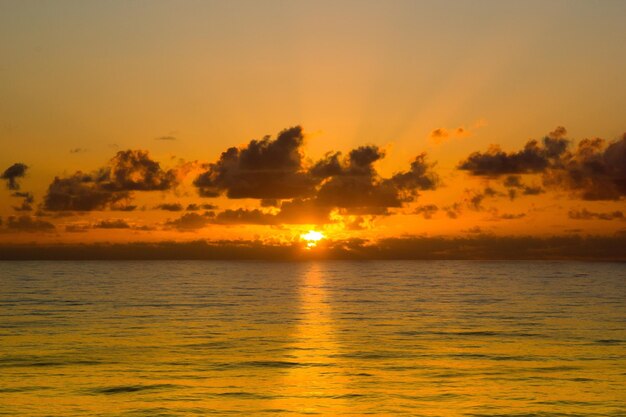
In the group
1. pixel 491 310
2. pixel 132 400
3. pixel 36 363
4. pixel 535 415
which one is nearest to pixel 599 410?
pixel 535 415

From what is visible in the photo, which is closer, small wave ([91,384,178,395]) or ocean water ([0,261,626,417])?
ocean water ([0,261,626,417])

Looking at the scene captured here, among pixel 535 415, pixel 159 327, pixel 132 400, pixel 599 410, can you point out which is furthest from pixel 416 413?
pixel 159 327

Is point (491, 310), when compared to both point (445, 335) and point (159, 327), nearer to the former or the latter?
point (445, 335)

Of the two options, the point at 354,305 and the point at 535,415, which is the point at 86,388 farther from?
the point at 354,305

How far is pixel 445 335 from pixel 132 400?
31147 millimetres

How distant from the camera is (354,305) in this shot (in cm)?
10000

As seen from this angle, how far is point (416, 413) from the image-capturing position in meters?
35.7

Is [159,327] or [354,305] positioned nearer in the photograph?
[159,327]

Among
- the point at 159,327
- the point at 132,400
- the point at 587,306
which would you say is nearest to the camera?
the point at 132,400

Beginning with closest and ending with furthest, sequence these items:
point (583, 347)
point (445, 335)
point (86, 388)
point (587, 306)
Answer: point (86, 388) < point (583, 347) < point (445, 335) < point (587, 306)

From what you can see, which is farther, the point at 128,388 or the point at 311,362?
the point at 311,362

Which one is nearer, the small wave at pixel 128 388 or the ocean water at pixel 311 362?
the ocean water at pixel 311 362

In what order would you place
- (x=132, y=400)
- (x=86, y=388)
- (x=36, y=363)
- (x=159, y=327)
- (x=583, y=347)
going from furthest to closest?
1. (x=159, y=327)
2. (x=583, y=347)
3. (x=36, y=363)
4. (x=86, y=388)
5. (x=132, y=400)

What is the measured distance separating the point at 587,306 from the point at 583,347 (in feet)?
146
